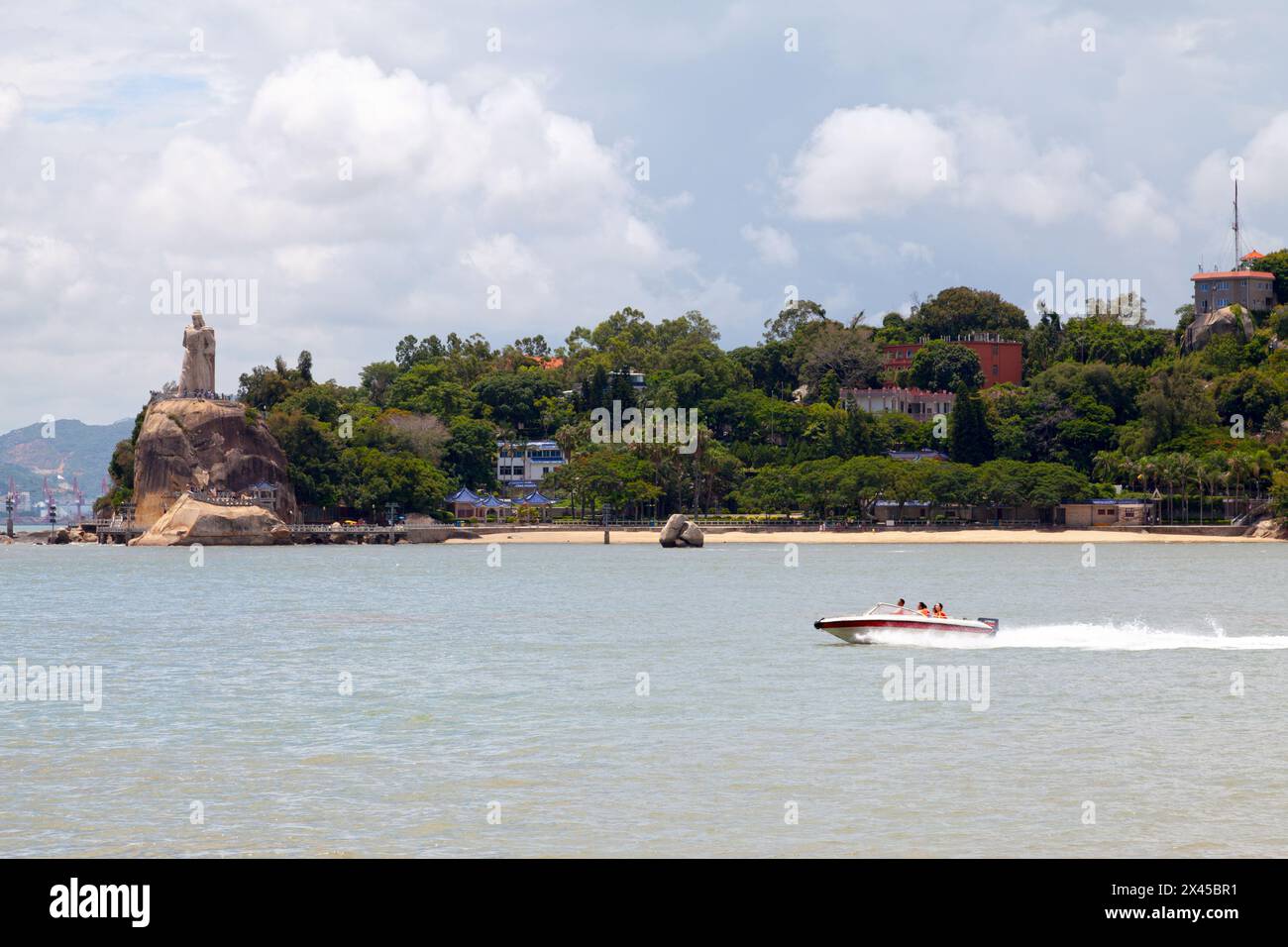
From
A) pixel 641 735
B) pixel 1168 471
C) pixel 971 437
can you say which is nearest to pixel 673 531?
pixel 971 437

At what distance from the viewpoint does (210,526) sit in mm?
159125

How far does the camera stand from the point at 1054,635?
2051 inches

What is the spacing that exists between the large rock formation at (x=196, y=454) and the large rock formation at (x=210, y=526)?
2276 millimetres

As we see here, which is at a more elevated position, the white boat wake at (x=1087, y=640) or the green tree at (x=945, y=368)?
the green tree at (x=945, y=368)

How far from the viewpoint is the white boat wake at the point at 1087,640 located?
4691 centimetres

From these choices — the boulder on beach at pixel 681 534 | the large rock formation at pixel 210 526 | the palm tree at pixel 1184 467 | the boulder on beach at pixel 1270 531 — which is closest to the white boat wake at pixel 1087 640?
the boulder on beach at pixel 681 534

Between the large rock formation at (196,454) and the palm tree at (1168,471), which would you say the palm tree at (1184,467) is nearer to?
the palm tree at (1168,471)

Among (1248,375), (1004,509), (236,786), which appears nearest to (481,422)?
(1004,509)

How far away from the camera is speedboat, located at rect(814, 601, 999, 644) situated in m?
46.2

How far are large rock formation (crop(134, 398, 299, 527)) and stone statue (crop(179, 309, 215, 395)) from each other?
3984 millimetres

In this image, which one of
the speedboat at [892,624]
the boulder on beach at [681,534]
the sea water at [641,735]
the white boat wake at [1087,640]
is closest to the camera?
the sea water at [641,735]

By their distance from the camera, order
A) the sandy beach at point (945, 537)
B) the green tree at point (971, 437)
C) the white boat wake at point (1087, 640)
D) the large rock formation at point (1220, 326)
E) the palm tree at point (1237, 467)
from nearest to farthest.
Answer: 1. the white boat wake at point (1087, 640)
2. the palm tree at point (1237, 467)
3. the sandy beach at point (945, 537)
4. the green tree at point (971, 437)
5. the large rock formation at point (1220, 326)

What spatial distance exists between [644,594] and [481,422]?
110525mm
